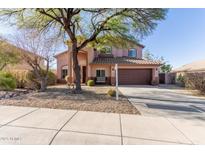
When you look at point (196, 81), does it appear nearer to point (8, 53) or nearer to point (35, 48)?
point (35, 48)

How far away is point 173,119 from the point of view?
627 cm

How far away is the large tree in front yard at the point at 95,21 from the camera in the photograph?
11.3m

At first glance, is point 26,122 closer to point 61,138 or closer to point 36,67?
point 61,138

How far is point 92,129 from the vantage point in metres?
4.82

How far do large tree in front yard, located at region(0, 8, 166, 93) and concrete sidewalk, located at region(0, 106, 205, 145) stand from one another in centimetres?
663

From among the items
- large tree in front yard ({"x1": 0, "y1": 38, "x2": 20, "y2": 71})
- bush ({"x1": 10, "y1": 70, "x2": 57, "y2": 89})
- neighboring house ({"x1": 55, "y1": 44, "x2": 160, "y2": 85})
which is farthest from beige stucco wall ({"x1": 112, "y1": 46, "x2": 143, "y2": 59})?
large tree in front yard ({"x1": 0, "y1": 38, "x2": 20, "y2": 71})

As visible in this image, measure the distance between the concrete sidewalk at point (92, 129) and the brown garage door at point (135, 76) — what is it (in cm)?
1614

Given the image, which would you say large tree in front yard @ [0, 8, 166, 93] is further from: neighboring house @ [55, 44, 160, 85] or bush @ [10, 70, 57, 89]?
neighboring house @ [55, 44, 160, 85]

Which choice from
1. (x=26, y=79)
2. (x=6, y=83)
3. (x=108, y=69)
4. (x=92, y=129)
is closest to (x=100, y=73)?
(x=108, y=69)

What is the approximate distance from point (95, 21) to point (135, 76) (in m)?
11.5

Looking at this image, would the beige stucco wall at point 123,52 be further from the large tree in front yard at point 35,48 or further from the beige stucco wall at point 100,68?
the large tree in front yard at point 35,48

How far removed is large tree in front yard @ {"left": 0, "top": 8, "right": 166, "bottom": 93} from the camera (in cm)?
1133

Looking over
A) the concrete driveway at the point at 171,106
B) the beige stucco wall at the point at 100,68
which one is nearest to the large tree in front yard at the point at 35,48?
the concrete driveway at the point at 171,106
